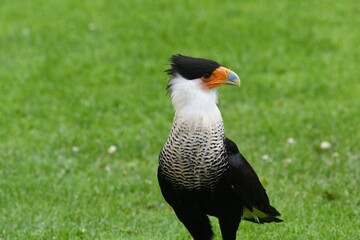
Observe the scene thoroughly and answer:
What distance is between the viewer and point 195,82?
15.6ft

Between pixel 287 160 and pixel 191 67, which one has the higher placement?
pixel 191 67

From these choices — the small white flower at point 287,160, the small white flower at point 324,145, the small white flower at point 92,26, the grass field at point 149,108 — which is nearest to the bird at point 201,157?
the grass field at point 149,108

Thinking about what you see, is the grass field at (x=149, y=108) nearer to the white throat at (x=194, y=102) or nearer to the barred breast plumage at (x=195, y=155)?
the barred breast plumage at (x=195, y=155)

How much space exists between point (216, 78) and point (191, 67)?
18cm

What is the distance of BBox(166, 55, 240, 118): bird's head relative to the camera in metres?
4.71

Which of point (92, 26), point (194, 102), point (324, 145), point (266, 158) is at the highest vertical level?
point (194, 102)

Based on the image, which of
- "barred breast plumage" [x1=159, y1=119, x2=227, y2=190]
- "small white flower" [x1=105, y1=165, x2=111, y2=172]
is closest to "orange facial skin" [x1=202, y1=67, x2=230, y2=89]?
"barred breast plumage" [x1=159, y1=119, x2=227, y2=190]

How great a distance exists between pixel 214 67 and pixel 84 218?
2.24 meters

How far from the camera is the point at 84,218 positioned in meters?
6.47

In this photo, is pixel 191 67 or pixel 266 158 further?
pixel 266 158

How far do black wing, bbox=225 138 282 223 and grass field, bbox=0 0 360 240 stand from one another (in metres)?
0.75

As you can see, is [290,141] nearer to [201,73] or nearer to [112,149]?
[112,149]

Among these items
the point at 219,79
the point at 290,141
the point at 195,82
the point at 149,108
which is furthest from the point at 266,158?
the point at 195,82

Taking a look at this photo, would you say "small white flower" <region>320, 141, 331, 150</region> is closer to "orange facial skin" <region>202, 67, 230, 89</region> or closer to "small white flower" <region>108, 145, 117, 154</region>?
"small white flower" <region>108, 145, 117, 154</region>
